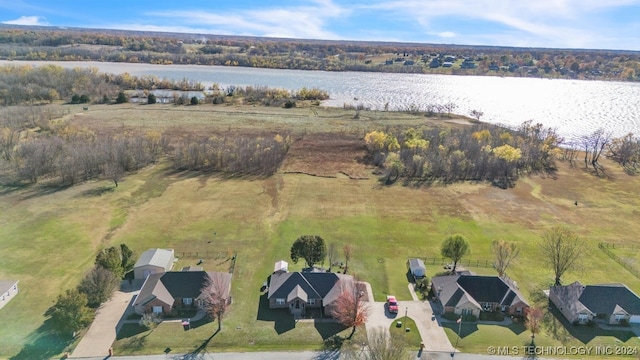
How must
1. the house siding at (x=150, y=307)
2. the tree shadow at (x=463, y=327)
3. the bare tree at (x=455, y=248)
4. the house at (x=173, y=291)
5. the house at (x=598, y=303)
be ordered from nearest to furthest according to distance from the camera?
the tree shadow at (x=463, y=327)
the house siding at (x=150, y=307)
the house at (x=173, y=291)
the house at (x=598, y=303)
the bare tree at (x=455, y=248)

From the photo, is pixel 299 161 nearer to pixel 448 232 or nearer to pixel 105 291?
pixel 448 232

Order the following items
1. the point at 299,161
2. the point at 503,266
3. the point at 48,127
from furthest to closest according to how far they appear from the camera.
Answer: the point at 48,127 < the point at 299,161 < the point at 503,266

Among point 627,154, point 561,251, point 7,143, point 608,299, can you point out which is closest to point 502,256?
point 561,251

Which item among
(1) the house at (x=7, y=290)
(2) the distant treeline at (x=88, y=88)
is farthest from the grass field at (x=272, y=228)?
(2) the distant treeline at (x=88, y=88)

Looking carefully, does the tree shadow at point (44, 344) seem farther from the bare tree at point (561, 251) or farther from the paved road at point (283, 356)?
the bare tree at point (561, 251)

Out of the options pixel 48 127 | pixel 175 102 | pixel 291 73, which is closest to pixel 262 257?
pixel 48 127

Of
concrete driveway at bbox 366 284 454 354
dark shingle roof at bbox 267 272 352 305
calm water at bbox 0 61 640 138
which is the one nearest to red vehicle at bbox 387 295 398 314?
concrete driveway at bbox 366 284 454 354

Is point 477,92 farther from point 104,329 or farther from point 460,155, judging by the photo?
point 104,329
